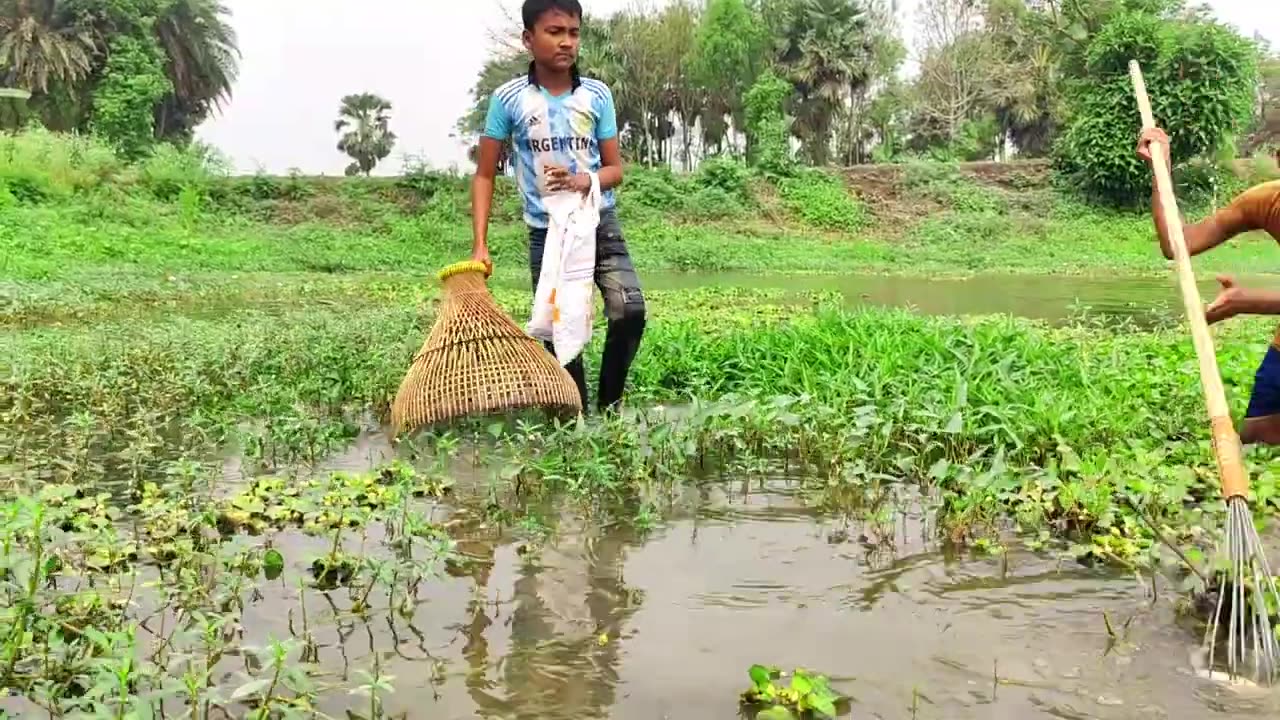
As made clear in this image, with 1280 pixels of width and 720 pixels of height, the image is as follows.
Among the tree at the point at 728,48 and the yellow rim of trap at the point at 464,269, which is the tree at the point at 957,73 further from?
the yellow rim of trap at the point at 464,269

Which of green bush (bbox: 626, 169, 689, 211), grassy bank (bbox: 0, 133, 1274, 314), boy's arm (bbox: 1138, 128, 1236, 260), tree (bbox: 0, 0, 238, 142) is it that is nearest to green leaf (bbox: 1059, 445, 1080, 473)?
boy's arm (bbox: 1138, 128, 1236, 260)

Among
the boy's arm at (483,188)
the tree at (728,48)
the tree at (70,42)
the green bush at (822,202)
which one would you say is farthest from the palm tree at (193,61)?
the boy's arm at (483,188)

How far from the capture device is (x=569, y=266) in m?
4.27

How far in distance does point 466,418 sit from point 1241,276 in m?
12.9

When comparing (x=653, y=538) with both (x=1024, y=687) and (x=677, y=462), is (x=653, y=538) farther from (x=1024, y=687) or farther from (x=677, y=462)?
(x=1024, y=687)

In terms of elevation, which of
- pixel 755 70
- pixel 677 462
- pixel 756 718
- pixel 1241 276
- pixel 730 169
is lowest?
pixel 756 718

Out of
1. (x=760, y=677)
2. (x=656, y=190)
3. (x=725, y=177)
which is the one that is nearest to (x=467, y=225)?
(x=656, y=190)

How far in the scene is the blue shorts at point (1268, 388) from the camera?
131 inches

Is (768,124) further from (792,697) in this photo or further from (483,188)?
(792,697)

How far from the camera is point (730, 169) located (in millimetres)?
26328

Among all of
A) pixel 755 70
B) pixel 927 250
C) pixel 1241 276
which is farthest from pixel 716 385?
pixel 755 70

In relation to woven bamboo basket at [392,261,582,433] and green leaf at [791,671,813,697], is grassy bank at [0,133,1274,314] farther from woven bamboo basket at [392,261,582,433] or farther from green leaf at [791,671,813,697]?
green leaf at [791,671,813,697]

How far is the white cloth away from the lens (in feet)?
13.9

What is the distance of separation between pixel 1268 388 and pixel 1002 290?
9.74m
